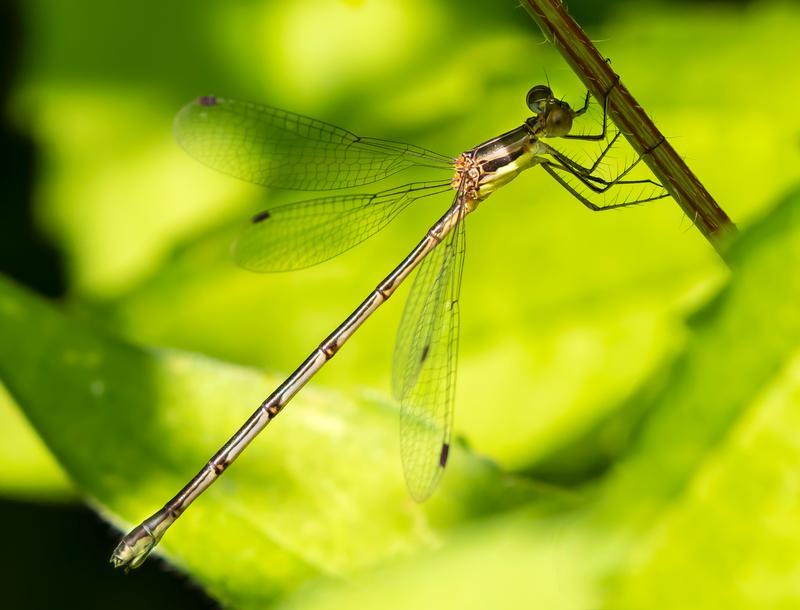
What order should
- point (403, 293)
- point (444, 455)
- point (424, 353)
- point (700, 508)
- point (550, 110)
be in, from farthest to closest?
1. point (403, 293)
2. point (424, 353)
3. point (550, 110)
4. point (444, 455)
5. point (700, 508)

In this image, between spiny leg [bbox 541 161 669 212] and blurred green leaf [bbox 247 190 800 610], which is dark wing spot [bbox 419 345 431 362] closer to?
spiny leg [bbox 541 161 669 212]

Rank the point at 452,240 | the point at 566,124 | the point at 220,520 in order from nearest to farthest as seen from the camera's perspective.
Result: the point at 220,520 → the point at 566,124 → the point at 452,240

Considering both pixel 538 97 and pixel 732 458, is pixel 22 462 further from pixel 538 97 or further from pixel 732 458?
pixel 732 458

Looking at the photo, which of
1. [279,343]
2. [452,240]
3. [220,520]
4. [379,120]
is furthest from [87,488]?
[379,120]

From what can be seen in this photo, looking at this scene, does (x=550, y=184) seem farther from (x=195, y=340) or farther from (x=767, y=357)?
(x=767, y=357)

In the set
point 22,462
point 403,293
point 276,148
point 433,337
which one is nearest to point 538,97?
point 433,337

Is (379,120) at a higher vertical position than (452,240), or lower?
higher
